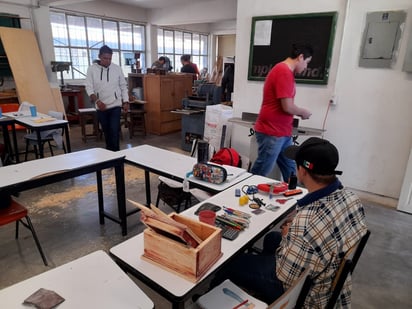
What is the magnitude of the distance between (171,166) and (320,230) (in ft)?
4.50

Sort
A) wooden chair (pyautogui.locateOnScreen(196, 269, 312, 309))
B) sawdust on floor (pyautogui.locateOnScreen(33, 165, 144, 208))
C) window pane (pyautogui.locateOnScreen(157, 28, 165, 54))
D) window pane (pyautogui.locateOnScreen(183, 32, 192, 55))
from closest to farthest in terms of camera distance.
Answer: wooden chair (pyautogui.locateOnScreen(196, 269, 312, 309)) → sawdust on floor (pyautogui.locateOnScreen(33, 165, 144, 208)) → window pane (pyautogui.locateOnScreen(157, 28, 165, 54)) → window pane (pyautogui.locateOnScreen(183, 32, 192, 55))

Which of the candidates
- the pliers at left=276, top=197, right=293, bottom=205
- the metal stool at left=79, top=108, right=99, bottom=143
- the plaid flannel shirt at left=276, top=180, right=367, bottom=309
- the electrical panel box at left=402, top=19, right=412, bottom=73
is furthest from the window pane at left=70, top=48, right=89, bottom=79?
the plaid flannel shirt at left=276, top=180, right=367, bottom=309

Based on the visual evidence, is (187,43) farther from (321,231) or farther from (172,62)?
(321,231)

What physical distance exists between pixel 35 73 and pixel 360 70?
5532mm

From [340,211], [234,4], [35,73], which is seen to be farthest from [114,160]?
[234,4]

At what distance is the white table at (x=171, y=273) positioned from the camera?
1.00 m

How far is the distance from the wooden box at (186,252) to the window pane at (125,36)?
8387 millimetres

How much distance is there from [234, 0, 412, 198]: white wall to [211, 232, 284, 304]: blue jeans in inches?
91.4

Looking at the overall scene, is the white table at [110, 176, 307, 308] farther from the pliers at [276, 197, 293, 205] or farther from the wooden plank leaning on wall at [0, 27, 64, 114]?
the wooden plank leaning on wall at [0, 27, 64, 114]

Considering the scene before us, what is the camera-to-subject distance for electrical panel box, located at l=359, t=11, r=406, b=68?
2.81m

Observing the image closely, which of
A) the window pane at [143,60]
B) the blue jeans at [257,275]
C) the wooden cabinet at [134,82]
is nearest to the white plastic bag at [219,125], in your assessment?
the blue jeans at [257,275]

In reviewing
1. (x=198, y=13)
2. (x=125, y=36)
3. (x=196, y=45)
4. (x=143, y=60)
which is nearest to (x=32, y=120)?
(x=198, y=13)

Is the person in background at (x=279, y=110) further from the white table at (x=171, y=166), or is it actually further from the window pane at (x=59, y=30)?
the window pane at (x=59, y=30)

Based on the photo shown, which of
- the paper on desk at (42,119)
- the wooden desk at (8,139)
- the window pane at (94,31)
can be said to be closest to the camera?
the paper on desk at (42,119)
